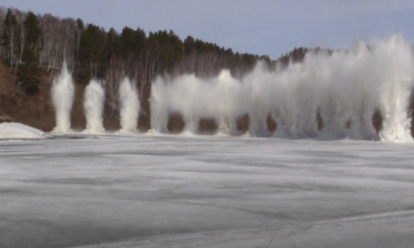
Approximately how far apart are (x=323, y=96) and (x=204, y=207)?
39842 millimetres

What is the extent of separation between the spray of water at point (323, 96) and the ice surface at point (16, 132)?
870 inches

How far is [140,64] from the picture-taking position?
296 ft

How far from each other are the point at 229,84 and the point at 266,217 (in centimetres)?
5509

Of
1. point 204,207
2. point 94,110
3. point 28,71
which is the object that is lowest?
point 204,207

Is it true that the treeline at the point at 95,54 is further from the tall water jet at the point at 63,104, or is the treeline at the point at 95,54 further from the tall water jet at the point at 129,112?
the tall water jet at the point at 129,112

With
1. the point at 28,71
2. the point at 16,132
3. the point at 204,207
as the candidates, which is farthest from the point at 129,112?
the point at 204,207

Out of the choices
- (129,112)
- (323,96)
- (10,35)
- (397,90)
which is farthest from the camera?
(10,35)

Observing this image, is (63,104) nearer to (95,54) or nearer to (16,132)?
(95,54)

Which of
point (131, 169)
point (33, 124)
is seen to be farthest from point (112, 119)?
point (131, 169)

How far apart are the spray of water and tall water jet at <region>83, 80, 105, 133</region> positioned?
664 centimetres

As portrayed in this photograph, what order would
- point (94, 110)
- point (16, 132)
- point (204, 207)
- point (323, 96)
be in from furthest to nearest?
point (94, 110) < point (323, 96) < point (16, 132) < point (204, 207)

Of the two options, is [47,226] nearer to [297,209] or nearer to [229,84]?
[297,209]

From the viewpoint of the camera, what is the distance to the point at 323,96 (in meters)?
47.9

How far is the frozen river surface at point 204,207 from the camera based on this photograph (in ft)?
23.7
